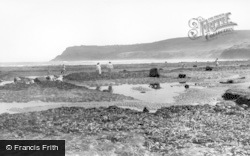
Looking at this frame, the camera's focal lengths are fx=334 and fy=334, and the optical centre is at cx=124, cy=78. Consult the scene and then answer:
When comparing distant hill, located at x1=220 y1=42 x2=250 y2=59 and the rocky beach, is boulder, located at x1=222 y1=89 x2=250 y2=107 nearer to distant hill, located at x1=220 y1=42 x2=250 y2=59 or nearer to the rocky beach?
the rocky beach

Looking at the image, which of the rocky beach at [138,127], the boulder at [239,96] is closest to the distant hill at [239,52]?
the boulder at [239,96]

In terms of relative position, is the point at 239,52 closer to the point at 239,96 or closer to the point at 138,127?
the point at 239,96

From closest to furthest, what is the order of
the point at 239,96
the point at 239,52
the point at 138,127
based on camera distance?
the point at 138,127 < the point at 239,96 < the point at 239,52

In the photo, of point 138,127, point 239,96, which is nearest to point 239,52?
point 239,96

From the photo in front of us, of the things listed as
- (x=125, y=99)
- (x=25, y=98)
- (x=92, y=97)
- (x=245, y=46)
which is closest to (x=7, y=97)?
(x=25, y=98)

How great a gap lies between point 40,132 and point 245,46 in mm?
169120

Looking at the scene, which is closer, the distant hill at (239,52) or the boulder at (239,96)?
the boulder at (239,96)

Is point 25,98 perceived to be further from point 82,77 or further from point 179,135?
point 82,77

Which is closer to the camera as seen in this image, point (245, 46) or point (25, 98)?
point (25, 98)

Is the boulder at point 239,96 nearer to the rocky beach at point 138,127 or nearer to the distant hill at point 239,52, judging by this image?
the rocky beach at point 138,127

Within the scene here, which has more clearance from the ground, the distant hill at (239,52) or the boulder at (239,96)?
the distant hill at (239,52)

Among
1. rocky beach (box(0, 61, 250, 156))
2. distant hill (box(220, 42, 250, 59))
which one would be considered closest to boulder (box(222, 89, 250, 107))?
rocky beach (box(0, 61, 250, 156))

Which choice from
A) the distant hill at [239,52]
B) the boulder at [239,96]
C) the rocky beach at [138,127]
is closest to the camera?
the rocky beach at [138,127]

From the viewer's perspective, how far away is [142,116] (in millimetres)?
16734
